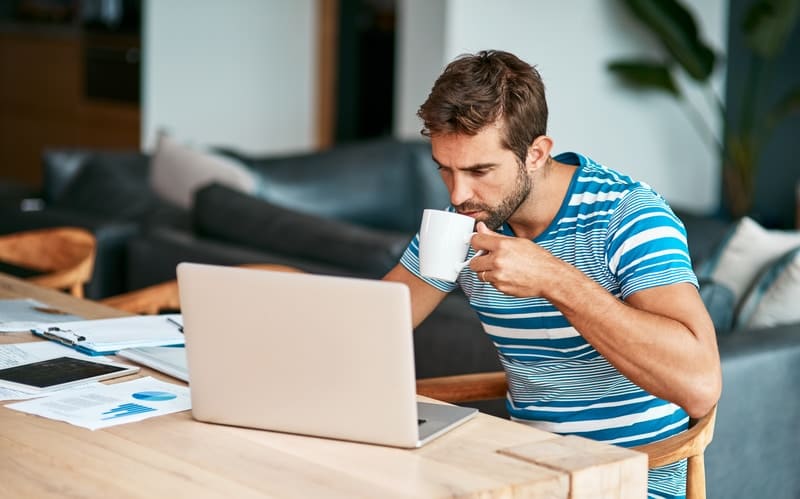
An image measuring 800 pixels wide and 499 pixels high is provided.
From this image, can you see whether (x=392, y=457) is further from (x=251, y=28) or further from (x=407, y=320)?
(x=251, y=28)

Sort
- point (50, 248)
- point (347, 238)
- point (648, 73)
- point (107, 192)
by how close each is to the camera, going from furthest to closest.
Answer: point (648, 73) → point (107, 192) → point (50, 248) → point (347, 238)

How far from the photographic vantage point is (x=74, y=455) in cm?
136

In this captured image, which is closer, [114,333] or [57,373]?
[57,373]

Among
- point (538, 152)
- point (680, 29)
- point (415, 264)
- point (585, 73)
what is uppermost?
point (680, 29)

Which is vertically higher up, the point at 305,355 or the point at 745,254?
the point at 305,355

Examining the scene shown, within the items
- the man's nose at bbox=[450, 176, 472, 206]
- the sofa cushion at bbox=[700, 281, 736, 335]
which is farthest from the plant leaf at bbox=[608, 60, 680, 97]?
the man's nose at bbox=[450, 176, 472, 206]

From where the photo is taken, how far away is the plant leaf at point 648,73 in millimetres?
6305

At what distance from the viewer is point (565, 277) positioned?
159 centimetres

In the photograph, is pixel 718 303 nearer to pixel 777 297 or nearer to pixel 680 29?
pixel 777 297

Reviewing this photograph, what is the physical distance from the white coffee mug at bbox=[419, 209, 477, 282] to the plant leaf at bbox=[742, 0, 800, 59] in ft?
15.9

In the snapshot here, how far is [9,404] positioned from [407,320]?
23.8 inches

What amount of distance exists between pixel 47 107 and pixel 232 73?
1.62 metres

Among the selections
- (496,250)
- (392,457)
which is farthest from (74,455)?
(496,250)

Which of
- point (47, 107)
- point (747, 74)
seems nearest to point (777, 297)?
point (747, 74)
